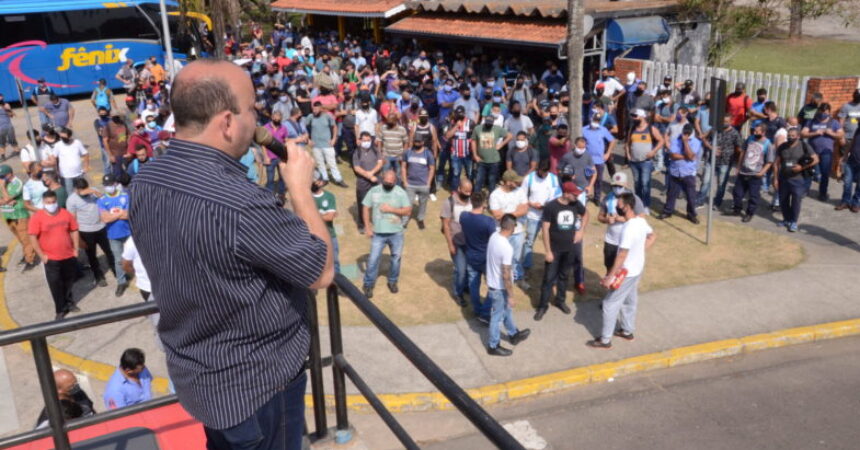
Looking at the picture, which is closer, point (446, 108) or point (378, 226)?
point (378, 226)

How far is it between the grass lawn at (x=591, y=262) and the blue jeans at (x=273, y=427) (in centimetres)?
679

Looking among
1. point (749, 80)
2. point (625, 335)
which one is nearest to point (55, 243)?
point (625, 335)

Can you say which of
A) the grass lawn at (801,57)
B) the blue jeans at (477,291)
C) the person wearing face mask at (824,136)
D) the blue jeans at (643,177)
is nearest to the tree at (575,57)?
the blue jeans at (643,177)

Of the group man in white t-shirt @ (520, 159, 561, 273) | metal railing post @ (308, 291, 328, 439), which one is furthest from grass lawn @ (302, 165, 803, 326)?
metal railing post @ (308, 291, 328, 439)

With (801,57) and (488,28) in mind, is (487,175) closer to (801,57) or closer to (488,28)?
(488,28)

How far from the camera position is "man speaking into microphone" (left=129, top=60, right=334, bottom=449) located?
194cm

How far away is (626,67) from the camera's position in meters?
18.3

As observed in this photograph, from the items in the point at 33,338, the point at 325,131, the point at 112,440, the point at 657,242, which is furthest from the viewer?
the point at 325,131

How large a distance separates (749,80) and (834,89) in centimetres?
179

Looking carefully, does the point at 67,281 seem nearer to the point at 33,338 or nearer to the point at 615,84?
the point at 33,338

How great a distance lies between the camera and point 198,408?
7.05 ft

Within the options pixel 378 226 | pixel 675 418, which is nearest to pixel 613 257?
pixel 675 418

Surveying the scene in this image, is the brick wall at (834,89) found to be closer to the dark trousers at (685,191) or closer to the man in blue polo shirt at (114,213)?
the dark trousers at (685,191)

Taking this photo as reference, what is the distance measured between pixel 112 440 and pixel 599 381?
19.5 feet
